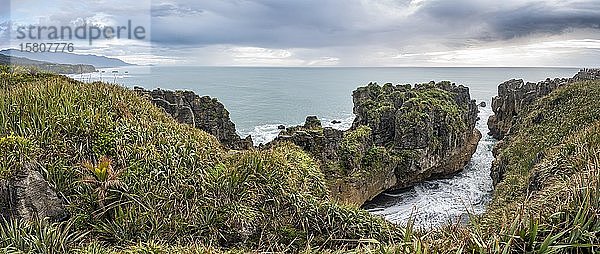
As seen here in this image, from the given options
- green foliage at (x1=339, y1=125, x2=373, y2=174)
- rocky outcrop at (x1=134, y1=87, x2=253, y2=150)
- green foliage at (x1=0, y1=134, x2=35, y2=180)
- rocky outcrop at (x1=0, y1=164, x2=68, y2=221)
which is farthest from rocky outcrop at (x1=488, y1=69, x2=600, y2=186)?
green foliage at (x1=0, y1=134, x2=35, y2=180)

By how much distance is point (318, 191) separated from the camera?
12.0 meters

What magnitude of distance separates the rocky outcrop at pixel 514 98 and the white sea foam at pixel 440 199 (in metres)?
9.37

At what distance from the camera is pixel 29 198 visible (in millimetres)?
8125

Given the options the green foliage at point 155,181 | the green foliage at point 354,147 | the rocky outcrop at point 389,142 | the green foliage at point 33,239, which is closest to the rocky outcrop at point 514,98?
the rocky outcrop at point 389,142

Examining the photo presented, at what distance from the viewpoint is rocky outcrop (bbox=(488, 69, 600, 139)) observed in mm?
44188

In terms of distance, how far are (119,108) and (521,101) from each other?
4185cm

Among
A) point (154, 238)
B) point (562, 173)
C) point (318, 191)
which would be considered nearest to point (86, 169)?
point (154, 238)

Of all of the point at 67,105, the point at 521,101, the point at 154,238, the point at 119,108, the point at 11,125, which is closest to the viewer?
the point at 154,238

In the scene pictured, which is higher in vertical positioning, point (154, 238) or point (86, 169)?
point (86, 169)

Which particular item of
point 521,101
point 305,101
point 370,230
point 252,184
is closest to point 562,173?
point 370,230

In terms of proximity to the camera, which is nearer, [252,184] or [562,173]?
[252,184]

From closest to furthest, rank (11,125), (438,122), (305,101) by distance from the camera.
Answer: (11,125) < (438,122) < (305,101)

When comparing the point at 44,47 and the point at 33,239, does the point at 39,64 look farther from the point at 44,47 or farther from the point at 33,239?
the point at 33,239

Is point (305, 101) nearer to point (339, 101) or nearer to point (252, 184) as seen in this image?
point (339, 101)
